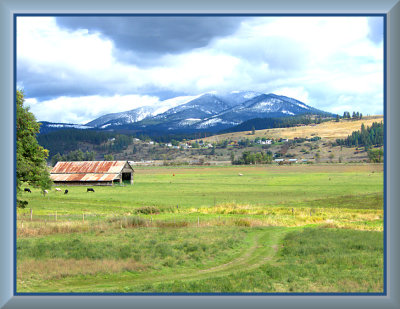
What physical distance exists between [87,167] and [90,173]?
0.65 meters

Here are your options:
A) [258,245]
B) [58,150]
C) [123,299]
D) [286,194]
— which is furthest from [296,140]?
[123,299]

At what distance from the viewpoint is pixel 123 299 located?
13.2ft

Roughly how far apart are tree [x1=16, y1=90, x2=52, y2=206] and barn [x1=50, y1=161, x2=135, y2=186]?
12.3 meters

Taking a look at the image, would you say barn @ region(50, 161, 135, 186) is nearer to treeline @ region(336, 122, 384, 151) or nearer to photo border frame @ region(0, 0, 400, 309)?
photo border frame @ region(0, 0, 400, 309)

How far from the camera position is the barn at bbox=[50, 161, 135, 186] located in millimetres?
24391

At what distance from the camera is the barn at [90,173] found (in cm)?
2439

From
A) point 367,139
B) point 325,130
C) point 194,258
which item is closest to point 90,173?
point 194,258

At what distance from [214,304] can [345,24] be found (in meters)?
5.44

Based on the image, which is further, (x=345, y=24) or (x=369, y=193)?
(x=369, y=193)
